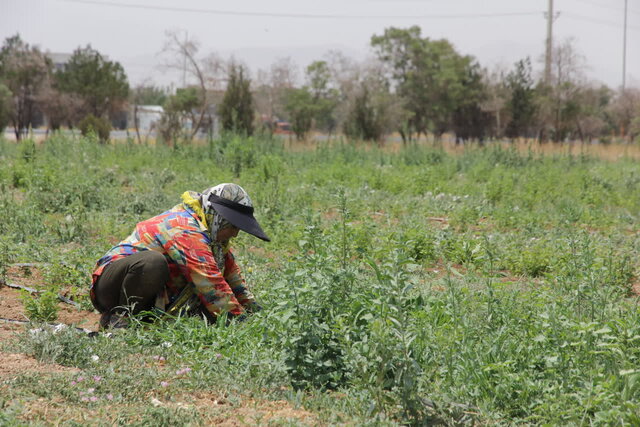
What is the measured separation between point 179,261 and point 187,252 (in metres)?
0.10

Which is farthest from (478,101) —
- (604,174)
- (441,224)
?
(441,224)

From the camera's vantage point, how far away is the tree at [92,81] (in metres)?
32.0

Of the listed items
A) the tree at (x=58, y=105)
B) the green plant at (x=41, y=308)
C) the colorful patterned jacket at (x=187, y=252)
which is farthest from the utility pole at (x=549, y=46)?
the green plant at (x=41, y=308)

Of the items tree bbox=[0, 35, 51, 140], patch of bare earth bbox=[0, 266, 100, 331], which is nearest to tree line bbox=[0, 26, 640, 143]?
tree bbox=[0, 35, 51, 140]

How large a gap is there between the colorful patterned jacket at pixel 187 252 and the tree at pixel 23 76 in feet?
97.1

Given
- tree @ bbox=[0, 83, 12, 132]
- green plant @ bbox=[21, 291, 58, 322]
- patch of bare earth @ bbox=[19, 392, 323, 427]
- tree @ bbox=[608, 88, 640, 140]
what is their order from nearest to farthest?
patch of bare earth @ bbox=[19, 392, 323, 427]
green plant @ bbox=[21, 291, 58, 322]
tree @ bbox=[0, 83, 12, 132]
tree @ bbox=[608, 88, 640, 140]

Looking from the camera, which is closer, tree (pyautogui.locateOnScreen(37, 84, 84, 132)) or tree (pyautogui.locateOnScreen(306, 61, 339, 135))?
tree (pyautogui.locateOnScreen(37, 84, 84, 132))

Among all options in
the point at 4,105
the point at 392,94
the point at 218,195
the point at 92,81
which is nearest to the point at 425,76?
the point at 392,94

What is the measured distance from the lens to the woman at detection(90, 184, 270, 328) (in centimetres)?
404

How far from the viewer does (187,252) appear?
13.3ft

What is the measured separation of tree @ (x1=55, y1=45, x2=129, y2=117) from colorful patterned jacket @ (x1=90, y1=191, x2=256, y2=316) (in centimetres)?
2999

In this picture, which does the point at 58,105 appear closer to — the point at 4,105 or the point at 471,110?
the point at 4,105

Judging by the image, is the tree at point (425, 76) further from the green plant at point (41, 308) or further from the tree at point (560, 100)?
the green plant at point (41, 308)

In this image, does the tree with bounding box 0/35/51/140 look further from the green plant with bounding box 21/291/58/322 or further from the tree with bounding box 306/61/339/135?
the green plant with bounding box 21/291/58/322
